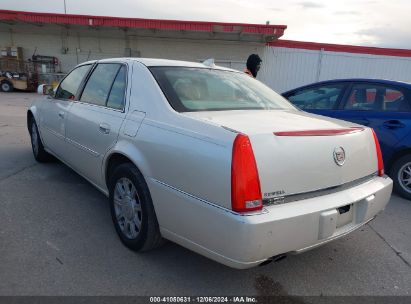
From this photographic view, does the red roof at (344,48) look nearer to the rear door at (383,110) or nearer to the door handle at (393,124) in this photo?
the rear door at (383,110)

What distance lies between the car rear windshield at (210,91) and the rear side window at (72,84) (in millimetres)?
1482

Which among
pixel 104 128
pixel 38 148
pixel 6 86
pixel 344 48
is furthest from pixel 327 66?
pixel 104 128

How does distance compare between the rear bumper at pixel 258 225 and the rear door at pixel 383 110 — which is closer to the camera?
the rear bumper at pixel 258 225

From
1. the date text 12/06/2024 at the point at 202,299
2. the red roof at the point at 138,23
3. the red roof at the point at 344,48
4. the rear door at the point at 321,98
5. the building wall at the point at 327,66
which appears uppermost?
the red roof at the point at 138,23

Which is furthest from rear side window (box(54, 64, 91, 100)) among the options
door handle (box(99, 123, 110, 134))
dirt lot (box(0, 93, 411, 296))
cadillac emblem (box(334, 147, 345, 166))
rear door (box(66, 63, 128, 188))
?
cadillac emblem (box(334, 147, 345, 166))

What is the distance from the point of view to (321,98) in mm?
5207

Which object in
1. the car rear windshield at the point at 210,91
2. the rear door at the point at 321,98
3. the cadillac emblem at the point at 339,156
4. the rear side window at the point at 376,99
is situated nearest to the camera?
the cadillac emblem at the point at 339,156

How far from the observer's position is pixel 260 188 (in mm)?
1982

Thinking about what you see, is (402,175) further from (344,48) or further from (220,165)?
(344,48)

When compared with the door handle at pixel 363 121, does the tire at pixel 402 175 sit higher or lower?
lower

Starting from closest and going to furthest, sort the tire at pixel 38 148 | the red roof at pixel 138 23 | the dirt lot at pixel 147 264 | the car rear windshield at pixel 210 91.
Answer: the dirt lot at pixel 147 264 → the car rear windshield at pixel 210 91 → the tire at pixel 38 148 → the red roof at pixel 138 23

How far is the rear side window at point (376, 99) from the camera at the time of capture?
4543 mm

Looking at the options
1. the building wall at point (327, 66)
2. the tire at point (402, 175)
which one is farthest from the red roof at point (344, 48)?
the tire at point (402, 175)

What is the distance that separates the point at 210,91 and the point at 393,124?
9.33 ft
